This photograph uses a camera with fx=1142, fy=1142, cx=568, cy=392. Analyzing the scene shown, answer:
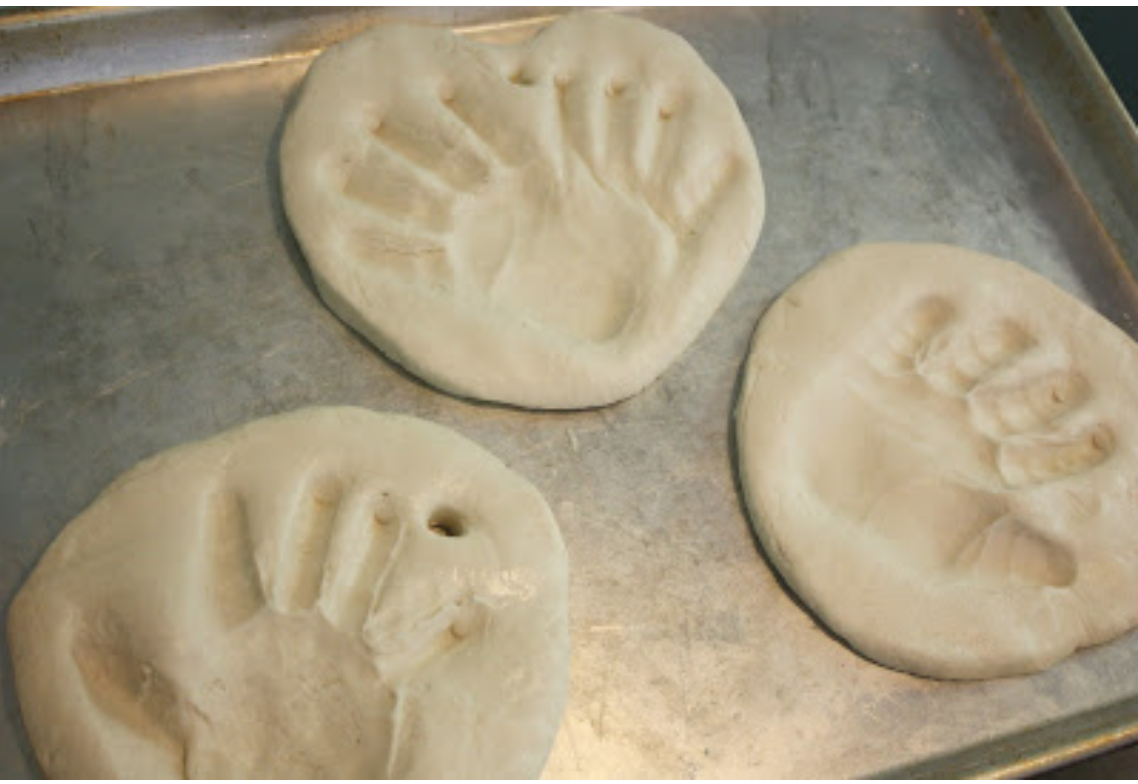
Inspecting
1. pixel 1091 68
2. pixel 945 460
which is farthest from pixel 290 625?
pixel 1091 68

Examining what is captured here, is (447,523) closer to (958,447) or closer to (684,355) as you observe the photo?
(684,355)

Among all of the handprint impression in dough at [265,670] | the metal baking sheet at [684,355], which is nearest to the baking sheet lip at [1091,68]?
the metal baking sheet at [684,355]

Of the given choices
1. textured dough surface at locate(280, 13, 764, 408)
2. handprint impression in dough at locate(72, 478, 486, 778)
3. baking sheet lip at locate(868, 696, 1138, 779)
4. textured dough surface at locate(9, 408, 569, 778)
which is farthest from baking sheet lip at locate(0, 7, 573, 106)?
baking sheet lip at locate(868, 696, 1138, 779)

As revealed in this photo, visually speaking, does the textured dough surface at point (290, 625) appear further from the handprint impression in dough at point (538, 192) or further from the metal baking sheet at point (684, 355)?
the handprint impression in dough at point (538, 192)

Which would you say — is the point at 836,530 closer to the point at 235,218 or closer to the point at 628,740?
the point at 628,740

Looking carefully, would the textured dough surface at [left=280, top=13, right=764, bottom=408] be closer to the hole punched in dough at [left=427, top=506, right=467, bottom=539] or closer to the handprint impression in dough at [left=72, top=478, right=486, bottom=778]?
the hole punched in dough at [left=427, top=506, right=467, bottom=539]

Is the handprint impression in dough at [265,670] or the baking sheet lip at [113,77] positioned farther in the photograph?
the baking sheet lip at [113,77]
